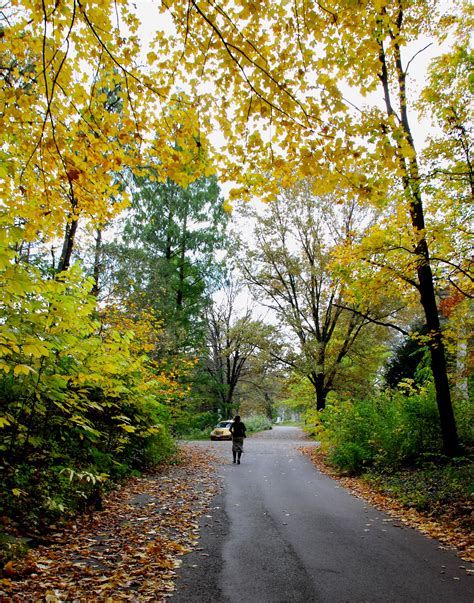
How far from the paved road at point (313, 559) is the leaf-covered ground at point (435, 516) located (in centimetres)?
22

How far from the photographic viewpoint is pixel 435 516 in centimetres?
649

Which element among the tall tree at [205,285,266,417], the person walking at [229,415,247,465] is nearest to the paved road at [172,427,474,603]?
the person walking at [229,415,247,465]

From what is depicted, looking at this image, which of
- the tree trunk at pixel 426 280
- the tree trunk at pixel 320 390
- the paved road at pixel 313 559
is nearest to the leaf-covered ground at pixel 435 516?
the paved road at pixel 313 559

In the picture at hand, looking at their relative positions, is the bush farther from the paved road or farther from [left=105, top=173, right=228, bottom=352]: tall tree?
[left=105, top=173, right=228, bottom=352]: tall tree

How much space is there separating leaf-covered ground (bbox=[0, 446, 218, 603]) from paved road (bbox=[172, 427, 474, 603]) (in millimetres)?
316

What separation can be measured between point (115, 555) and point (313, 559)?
2324 mm

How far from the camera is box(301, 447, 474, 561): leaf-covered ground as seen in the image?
17.5 ft

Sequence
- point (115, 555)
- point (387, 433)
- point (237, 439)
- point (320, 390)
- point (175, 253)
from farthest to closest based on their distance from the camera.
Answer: point (175, 253) < point (320, 390) < point (237, 439) < point (387, 433) < point (115, 555)

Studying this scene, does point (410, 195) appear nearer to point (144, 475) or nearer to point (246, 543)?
point (246, 543)

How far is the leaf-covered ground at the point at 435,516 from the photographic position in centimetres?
534

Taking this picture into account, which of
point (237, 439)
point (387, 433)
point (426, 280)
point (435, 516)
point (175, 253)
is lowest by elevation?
point (435, 516)

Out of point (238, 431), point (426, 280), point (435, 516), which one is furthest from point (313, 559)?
point (238, 431)

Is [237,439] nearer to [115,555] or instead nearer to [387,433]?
[387,433]

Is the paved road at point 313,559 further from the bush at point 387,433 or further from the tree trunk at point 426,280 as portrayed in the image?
the tree trunk at point 426,280
